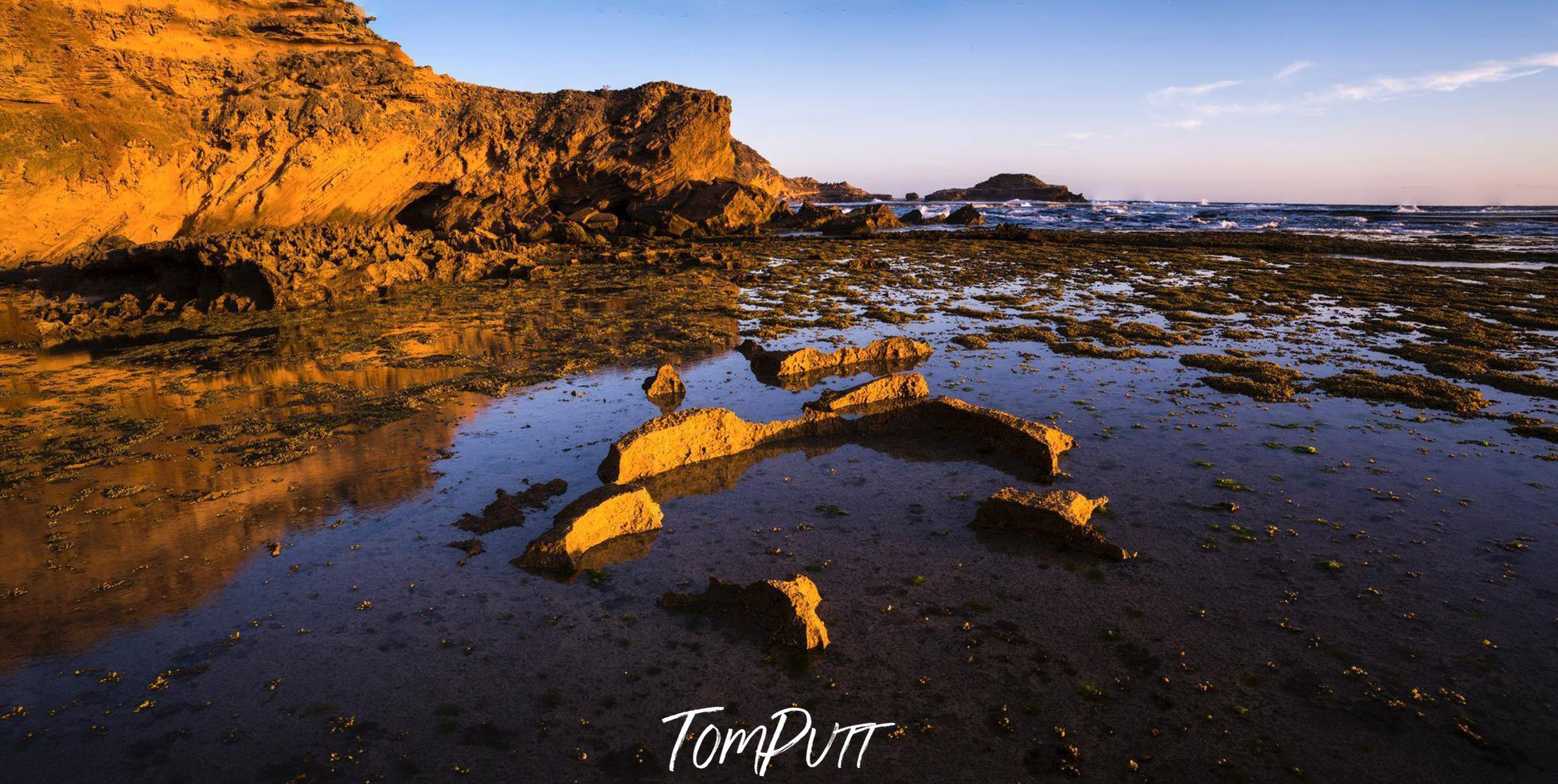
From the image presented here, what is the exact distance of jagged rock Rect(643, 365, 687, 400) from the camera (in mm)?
10727

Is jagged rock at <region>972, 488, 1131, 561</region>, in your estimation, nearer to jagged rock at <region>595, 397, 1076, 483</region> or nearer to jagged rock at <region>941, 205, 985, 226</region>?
jagged rock at <region>595, 397, 1076, 483</region>

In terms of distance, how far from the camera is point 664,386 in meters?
10.9

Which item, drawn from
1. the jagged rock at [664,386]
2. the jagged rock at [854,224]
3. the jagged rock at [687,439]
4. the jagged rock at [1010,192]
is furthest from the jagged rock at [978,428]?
the jagged rock at [1010,192]

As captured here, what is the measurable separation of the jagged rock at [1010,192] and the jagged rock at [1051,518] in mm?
126051

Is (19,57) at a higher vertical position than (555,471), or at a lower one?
higher

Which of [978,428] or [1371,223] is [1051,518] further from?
[1371,223]

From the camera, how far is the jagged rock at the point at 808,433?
7863mm

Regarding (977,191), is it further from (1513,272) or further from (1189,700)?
(1189,700)

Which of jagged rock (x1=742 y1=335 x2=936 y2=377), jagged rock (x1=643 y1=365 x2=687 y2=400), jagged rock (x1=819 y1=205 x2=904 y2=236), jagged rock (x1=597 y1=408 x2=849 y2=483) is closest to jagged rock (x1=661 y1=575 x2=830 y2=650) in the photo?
jagged rock (x1=597 y1=408 x2=849 y2=483)

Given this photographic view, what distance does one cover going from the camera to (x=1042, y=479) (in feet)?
25.5

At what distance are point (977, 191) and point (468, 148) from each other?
402 ft

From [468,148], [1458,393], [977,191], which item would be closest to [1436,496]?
[1458,393]

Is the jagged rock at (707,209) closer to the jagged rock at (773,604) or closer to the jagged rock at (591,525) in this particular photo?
the jagged rock at (591,525)

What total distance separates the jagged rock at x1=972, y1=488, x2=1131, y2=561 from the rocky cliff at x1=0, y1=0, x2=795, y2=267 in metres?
29.5
